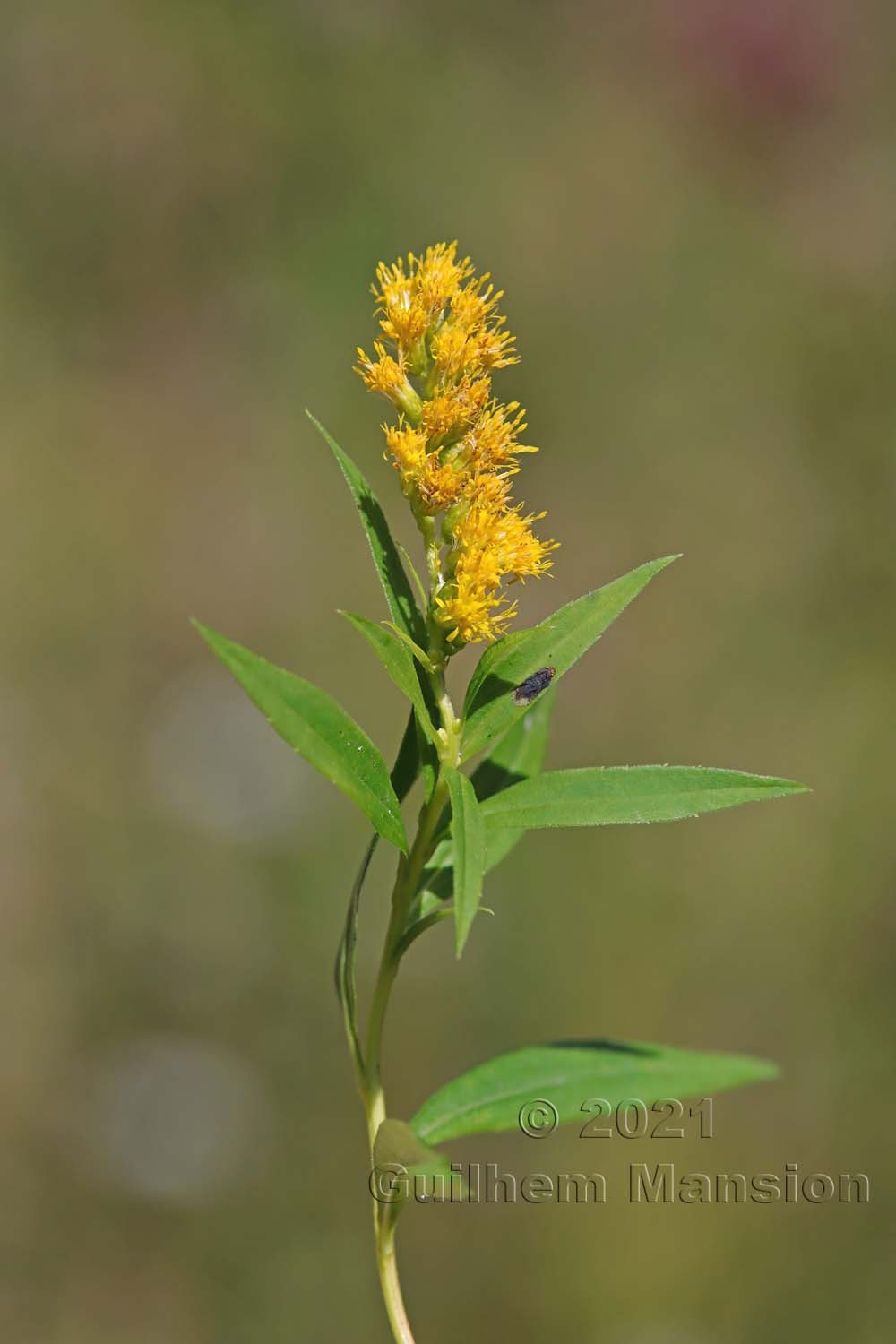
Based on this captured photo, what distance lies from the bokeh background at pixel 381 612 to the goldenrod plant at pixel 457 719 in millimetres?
3345

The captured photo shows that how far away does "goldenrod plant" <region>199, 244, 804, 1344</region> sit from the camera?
169 centimetres

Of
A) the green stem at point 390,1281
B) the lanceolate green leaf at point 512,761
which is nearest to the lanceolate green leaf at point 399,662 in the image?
the lanceolate green leaf at point 512,761

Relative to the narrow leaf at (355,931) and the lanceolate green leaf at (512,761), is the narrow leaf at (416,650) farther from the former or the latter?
the lanceolate green leaf at (512,761)

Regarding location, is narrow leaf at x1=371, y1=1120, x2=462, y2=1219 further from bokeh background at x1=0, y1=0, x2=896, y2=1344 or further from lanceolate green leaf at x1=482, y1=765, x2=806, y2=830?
bokeh background at x1=0, y1=0, x2=896, y2=1344

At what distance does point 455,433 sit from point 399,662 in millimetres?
388

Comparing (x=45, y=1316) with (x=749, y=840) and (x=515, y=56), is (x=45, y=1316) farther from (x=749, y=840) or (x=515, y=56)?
(x=515, y=56)

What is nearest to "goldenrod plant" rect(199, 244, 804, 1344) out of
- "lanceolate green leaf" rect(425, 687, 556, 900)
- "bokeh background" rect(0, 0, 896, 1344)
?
"lanceolate green leaf" rect(425, 687, 556, 900)

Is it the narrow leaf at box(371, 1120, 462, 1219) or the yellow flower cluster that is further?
the yellow flower cluster

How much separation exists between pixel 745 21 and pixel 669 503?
190 inches

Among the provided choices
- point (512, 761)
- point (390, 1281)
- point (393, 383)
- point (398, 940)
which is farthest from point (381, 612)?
point (390, 1281)

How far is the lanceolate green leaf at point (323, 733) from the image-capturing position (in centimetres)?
157

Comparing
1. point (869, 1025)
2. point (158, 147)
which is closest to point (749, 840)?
point (869, 1025)

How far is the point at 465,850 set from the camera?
1572 millimetres

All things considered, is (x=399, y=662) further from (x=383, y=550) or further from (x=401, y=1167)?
(x=401, y=1167)
